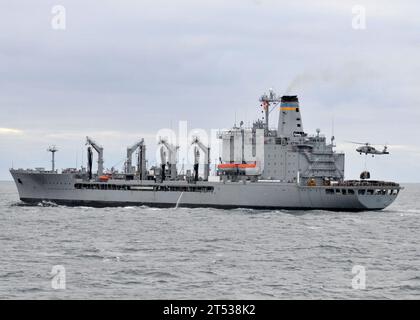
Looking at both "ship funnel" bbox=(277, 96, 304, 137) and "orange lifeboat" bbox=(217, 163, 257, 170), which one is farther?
"ship funnel" bbox=(277, 96, 304, 137)

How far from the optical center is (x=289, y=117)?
2788 inches

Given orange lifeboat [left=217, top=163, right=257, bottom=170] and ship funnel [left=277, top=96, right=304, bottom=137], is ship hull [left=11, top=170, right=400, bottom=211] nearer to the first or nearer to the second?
orange lifeboat [left=217, top=163, right=257, bottom=170]

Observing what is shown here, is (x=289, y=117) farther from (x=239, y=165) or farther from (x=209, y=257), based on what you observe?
(x=209, y=257)

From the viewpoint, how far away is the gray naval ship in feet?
210

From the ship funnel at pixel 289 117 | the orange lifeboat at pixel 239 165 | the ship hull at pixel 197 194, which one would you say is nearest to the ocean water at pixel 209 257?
the ship hull at pixel 197 194

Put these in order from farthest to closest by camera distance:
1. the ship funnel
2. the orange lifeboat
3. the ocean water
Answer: the ship funnel < the orange lifeboat < the ocean water

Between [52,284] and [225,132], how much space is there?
4720 cm

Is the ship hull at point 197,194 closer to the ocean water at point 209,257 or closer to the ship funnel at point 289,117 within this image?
the ocean water at point 209,257

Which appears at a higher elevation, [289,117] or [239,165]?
[289,117]

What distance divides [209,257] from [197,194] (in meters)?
33.7

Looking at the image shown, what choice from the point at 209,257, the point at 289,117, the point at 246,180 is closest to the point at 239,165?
the point at 246,180

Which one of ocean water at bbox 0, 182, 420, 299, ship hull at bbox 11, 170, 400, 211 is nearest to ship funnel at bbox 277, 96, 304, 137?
ship hull at bbox 11, 170, 400, 211

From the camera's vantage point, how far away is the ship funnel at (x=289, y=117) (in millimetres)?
70688
